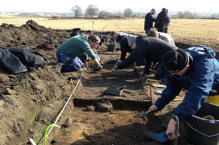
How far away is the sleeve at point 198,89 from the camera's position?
209cm

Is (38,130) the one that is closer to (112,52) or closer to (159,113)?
(159,113)

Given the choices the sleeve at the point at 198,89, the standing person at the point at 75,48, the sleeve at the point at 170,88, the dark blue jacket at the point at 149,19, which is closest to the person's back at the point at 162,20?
the dark blue jacket at the point at 149,19

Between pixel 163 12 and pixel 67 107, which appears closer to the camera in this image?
pixel 67 107

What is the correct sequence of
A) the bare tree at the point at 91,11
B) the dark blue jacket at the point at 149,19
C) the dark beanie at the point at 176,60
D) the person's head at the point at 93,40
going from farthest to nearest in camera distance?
the bare tree at the point at 91,11, the dark blue jacket at the point at 149,19, the person's head at the point at 93,40, the dark beanie at the point at 176,60

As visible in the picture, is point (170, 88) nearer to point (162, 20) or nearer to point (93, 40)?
point (93, 40)

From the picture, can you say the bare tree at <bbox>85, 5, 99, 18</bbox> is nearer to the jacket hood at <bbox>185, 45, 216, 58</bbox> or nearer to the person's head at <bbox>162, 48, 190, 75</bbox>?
the jacket hood at <bbox>185, 45, 216, 58</bbox>

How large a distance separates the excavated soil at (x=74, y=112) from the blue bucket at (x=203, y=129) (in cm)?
19

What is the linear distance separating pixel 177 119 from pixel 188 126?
59 cm

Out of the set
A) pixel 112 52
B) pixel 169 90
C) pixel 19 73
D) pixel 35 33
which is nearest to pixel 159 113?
pixel 169 90

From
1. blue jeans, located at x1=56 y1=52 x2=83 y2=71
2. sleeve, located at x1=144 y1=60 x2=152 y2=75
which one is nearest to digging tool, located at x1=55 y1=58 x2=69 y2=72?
blue jeans, located at x1=56 y1=52 x2=83 y2=71

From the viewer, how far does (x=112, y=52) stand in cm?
946

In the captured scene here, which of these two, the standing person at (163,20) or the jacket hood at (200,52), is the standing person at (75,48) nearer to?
the jacket hood at (200,52)

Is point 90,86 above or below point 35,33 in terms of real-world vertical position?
below

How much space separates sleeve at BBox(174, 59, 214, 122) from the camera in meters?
2.09
